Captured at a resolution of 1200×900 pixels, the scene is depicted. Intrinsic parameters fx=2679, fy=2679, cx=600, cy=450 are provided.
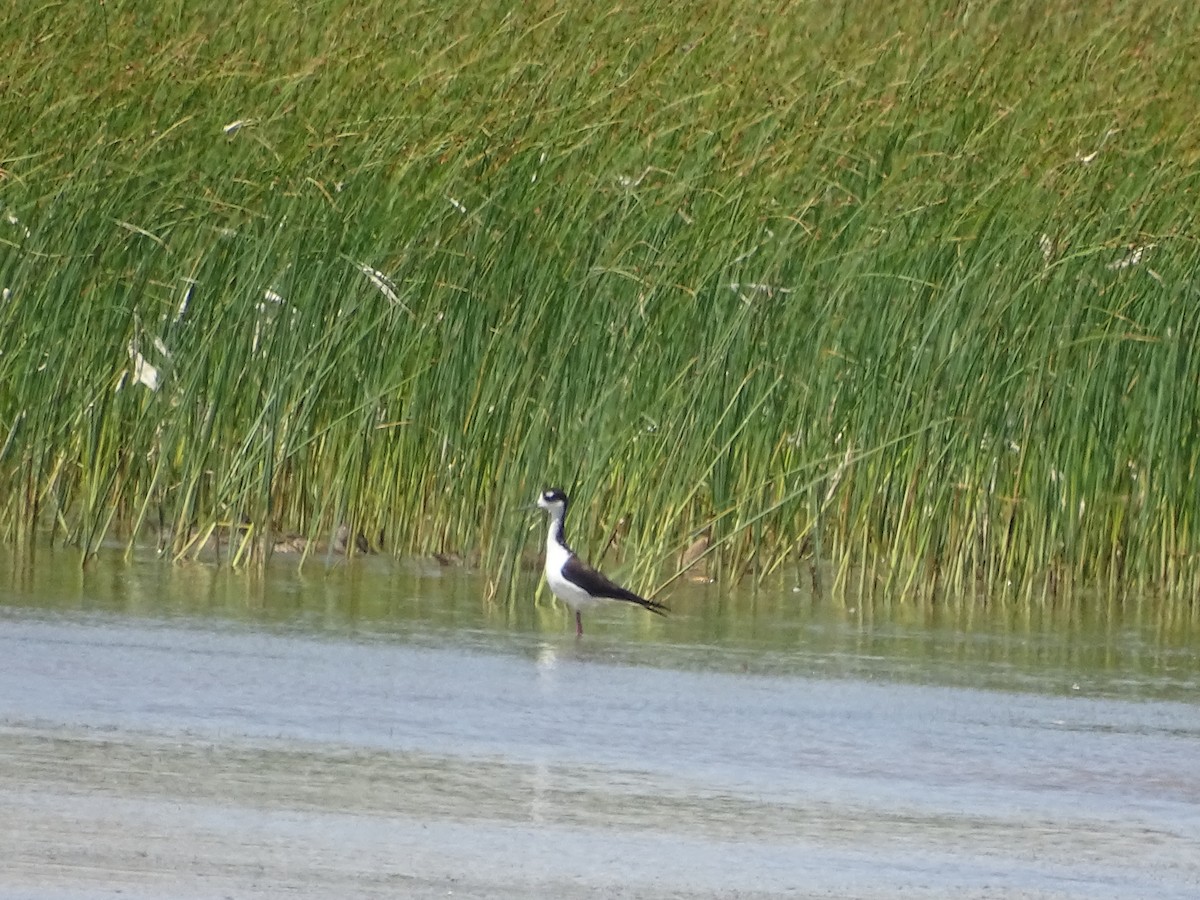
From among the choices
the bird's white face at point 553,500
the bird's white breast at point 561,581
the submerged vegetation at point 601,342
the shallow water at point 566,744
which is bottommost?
the shallow water at point 566,744

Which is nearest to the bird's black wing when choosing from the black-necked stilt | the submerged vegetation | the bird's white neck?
the black-necked stilt

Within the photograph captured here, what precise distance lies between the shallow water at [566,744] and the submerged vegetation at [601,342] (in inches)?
13.4

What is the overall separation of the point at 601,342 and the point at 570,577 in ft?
3.18

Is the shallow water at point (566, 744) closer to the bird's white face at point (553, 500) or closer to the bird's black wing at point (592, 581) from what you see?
the bird's black wing at point (592, 581)

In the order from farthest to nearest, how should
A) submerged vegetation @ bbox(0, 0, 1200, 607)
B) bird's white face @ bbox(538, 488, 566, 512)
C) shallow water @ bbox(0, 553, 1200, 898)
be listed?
submerged vegetation @ bbox(0, 0, 1200, 607) < bird's white face @ bbox(538, 488, 566, 512) < shallow water @ bbox(0, 553, 1200, 898)

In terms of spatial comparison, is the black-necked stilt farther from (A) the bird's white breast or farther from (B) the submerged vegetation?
(B) the submerged vegetation

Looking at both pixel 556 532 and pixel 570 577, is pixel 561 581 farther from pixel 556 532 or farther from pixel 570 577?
pixel 556 532

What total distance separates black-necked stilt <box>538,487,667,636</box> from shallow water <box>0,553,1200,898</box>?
127 millimetres

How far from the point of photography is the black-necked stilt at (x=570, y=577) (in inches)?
317

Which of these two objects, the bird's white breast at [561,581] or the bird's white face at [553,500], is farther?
the bird's white face at [553,500]

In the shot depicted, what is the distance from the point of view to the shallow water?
15.1ft

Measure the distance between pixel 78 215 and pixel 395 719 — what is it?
3.14 meters

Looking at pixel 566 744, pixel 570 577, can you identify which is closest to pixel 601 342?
pixel 570 577

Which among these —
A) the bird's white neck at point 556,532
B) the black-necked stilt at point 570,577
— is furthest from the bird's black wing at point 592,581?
the bird's white neck at point 556,532
